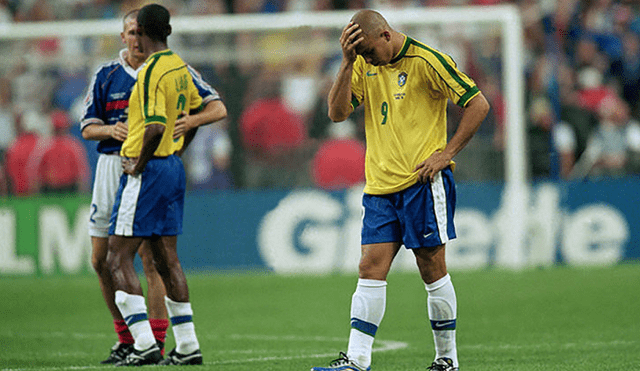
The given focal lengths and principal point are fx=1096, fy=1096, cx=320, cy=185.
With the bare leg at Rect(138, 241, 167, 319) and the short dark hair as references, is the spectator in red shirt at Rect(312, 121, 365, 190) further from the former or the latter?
the short dark hair

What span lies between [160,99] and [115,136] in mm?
663

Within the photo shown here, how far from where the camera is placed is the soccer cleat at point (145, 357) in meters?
7.04

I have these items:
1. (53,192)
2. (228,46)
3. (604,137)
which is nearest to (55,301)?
(53,192)

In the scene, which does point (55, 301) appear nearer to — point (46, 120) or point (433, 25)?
point (46, 120)

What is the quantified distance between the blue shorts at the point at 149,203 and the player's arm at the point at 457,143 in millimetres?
1793

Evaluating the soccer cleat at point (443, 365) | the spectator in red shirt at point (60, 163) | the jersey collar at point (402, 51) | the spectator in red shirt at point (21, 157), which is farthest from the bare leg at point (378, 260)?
the spectator in red shirt at point (21, 157)

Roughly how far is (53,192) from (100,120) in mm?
8282

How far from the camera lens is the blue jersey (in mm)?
7531

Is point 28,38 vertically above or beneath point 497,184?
above

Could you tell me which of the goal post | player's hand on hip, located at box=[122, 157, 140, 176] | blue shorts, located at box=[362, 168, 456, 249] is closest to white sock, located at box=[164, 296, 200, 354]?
player's hand on hip, located at box=[122, 157, 140, 176]

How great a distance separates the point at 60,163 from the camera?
15.6 m

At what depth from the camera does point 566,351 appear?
25.0ft

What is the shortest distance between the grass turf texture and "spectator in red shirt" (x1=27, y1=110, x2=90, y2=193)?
137 centimetres

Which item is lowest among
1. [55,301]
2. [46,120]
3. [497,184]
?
[55,301]
